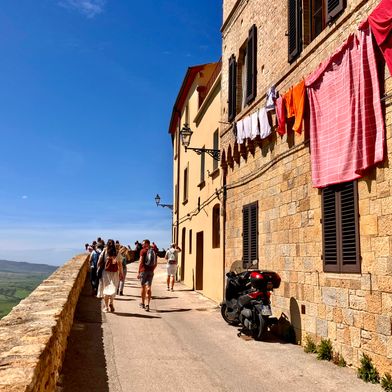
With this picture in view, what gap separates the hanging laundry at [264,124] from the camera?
937 centimetres

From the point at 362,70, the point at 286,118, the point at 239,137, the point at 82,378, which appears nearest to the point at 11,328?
the point at 82,378

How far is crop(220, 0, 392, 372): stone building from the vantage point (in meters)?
5.84

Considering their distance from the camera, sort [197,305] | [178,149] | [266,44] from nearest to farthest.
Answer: [266,44] → [197,305] → [178,149]

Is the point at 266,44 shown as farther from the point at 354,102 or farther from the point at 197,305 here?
the point at 197,305

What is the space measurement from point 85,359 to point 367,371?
379cm

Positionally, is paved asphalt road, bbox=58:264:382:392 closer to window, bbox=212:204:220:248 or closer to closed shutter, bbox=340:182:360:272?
closed shutter, bbox=340:182:360:272

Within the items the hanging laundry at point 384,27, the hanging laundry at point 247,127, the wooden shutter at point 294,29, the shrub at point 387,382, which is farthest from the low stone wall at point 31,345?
the wooden shutter at point 294,29

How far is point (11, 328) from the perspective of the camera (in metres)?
4.74

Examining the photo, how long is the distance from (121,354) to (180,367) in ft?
→ 3.52

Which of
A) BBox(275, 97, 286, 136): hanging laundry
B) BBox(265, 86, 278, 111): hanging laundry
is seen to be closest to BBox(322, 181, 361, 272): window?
BBox(275, 97, 286, 136): hanging laundry

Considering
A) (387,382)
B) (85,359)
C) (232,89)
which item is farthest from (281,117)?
(85,359)

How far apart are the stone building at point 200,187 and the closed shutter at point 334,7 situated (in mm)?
6664

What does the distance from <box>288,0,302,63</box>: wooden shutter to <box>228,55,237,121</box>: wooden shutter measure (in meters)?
3.60

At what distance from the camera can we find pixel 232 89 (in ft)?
41.5
